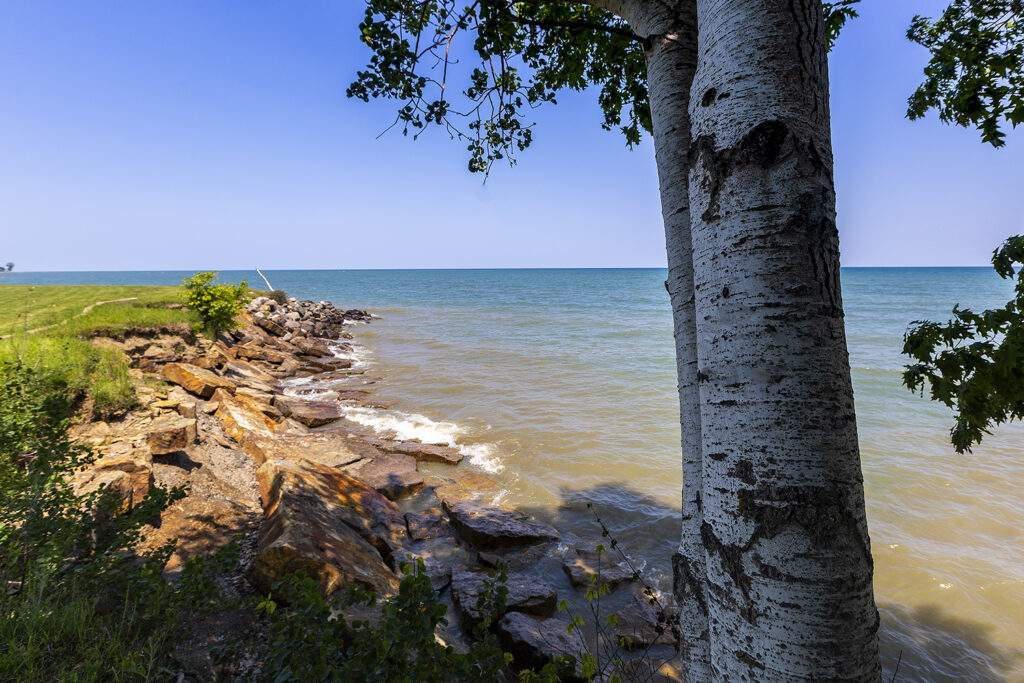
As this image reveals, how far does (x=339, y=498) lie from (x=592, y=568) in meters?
3.26

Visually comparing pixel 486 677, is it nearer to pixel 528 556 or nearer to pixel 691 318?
pixel 691 318

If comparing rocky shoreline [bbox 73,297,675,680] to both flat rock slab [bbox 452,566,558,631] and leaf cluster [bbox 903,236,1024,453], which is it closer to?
flat rock slab [bbox 452,566,558,631]

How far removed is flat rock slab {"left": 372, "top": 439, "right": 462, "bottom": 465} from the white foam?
0.31m

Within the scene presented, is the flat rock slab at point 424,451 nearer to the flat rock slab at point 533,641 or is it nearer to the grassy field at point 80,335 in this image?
the grassy field at point 80,335

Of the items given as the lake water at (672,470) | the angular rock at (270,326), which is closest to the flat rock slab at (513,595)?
the lake water at (672,470)

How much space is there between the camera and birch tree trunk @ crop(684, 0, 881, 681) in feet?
3.92

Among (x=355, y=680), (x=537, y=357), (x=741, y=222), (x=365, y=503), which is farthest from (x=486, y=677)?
(x=537, y=357)

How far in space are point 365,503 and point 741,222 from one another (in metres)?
6.18

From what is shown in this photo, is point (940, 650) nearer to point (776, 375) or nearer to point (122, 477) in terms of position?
point (776, 375)

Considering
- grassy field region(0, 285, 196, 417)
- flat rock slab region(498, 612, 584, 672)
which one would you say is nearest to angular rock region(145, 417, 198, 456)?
grassy field region(0, 285, 196, 417)

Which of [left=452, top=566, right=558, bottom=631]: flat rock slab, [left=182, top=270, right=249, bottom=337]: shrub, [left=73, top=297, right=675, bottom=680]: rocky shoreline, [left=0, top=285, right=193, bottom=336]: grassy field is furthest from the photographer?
[left=182, top=270, right=249, bottom=337]: shrub

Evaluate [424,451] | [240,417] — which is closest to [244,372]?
[240,417]

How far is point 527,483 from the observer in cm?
801

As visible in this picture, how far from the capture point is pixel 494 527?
6000 mm
